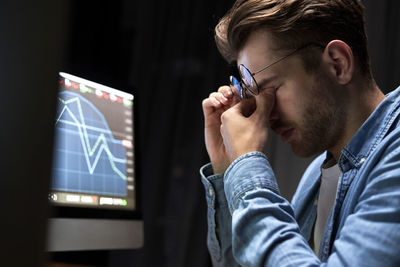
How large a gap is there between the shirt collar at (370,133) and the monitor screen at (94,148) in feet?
1.92

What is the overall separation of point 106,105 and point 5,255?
1110 millimetres

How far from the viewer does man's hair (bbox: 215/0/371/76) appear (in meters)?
1.13

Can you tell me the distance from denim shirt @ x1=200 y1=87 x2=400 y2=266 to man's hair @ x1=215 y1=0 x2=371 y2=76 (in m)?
0.20

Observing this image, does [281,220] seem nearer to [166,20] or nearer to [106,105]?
[106,105]

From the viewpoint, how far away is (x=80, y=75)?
1.21 metres

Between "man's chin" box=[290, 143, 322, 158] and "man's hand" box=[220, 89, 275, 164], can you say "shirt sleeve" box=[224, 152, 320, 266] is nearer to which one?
"man's hand" box=[220, 89, 275, 164]

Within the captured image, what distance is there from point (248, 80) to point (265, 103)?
95 mm

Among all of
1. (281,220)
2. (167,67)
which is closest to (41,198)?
(281,220)

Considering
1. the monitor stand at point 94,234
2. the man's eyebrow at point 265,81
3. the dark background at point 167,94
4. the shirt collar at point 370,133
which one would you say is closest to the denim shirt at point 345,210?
the shirt collar at point 370,133

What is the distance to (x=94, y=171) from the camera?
118 centimetres

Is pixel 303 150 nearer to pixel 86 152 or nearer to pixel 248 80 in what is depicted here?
pixel 248 80

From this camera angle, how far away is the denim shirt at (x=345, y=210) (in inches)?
31.9

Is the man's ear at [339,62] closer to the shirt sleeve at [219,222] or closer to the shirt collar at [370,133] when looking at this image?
the shirt collar at [370,133]

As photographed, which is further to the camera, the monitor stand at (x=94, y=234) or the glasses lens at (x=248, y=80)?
the glasses lens at (x=248, y=80)
